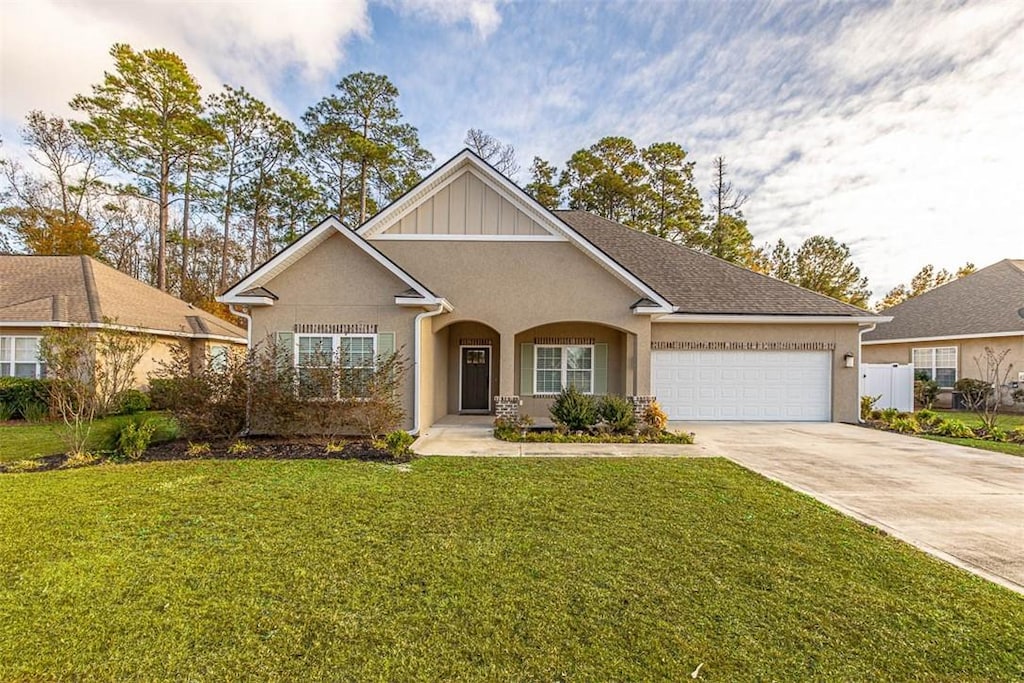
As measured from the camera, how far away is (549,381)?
43.5ft

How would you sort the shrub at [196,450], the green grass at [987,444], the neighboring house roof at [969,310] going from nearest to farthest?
1. the shrub at [196,450]
2. the green grass at [987,444]
3. the neighboring house roof at [969,310]

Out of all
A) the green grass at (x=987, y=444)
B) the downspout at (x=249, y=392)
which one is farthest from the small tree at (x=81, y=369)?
the green grass at (x=987, y=444)

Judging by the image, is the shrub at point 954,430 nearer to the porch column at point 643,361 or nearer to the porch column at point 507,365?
the porch column at point 643,361

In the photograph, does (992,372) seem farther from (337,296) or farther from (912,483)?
(337,296)

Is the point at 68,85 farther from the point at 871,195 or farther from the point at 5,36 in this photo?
the point at 871,195

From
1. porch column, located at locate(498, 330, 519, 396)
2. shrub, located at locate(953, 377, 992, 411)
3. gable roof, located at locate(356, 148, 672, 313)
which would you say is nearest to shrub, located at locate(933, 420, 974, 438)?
shrub, located at locate(953, 377, 992, 411)

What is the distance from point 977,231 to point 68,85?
41.0 metres

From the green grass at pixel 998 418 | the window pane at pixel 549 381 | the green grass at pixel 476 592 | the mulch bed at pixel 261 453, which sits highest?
the window pane at pixel 549 381

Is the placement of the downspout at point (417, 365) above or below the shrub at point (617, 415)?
above

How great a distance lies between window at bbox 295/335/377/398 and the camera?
31.5 feet

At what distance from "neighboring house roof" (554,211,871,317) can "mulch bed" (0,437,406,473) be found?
26.2ft

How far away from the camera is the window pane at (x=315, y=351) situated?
9820mm

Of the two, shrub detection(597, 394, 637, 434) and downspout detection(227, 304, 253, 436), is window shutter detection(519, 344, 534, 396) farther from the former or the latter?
downspout detection(227, 304, 253, 436)

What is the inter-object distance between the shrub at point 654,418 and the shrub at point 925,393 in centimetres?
1330
